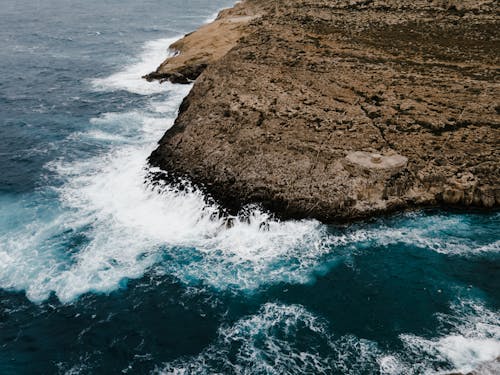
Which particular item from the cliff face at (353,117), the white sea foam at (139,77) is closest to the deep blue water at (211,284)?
the cliff face at (353,117)

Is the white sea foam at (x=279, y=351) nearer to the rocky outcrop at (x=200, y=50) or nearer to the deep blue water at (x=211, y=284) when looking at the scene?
the deep blue water at (x=211, y=284)

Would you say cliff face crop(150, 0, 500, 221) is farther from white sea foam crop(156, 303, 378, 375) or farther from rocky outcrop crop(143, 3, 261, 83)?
rocky outcrop crop(143, 3, 261, 83)

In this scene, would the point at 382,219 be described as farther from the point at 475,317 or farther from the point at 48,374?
the point at 48,374

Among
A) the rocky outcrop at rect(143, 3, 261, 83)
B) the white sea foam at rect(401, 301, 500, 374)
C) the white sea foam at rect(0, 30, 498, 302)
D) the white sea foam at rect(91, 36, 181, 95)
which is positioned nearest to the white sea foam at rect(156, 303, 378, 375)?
the white sea foam at rect(401, 301, 500, 374)

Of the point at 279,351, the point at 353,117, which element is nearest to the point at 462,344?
the point at 279,351

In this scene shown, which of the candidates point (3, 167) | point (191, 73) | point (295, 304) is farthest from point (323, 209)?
point (191, 73)

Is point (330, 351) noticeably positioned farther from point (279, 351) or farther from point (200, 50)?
point (200, 50)
